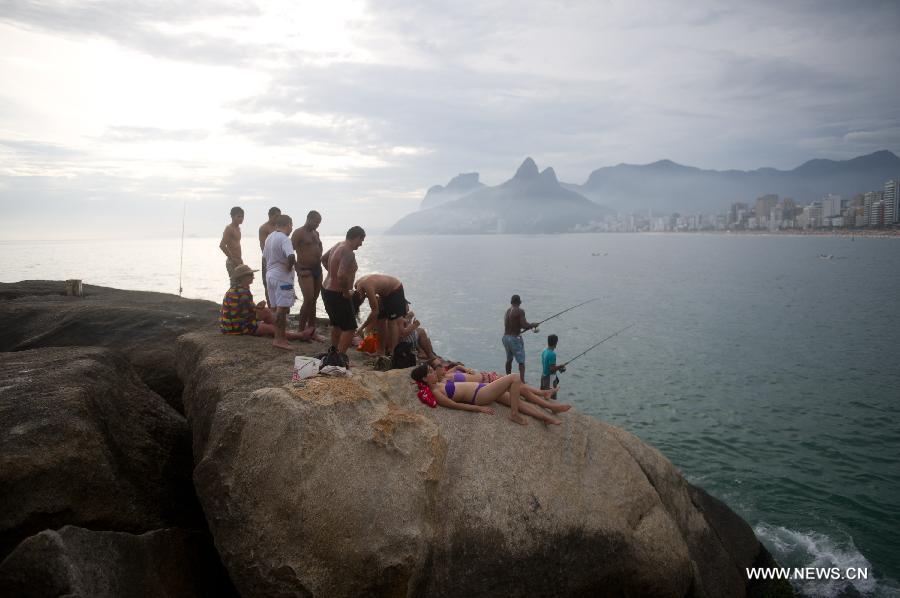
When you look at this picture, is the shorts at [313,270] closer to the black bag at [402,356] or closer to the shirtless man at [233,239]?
the black bag at [402,356]

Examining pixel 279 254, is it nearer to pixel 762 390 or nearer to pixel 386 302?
pixel 386 302

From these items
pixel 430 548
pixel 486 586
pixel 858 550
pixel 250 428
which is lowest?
pixel 858 550

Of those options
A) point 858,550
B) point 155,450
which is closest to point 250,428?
point 155,450

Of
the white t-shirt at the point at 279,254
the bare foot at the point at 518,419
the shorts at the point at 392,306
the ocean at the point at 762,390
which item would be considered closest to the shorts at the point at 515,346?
the ocean at the point at 762,390

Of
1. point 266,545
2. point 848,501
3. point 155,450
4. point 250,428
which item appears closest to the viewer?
point 266,545

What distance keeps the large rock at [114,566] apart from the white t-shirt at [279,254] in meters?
4.80

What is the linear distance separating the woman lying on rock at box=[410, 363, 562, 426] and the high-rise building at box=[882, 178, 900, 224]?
746 ft

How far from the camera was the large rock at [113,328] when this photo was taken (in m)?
9.52

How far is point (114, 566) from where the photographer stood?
4.48 meters

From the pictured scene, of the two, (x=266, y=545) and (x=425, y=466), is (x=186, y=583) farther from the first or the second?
(x=425, y=466)

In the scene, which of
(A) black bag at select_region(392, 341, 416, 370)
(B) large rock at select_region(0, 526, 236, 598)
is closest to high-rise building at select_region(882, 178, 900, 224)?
(A) black bag at select_region(392, 341, 416, 370)

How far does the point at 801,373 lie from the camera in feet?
73.3

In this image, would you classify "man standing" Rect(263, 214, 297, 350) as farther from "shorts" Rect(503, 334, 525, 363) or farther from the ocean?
the ocean

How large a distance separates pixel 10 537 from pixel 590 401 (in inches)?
658
